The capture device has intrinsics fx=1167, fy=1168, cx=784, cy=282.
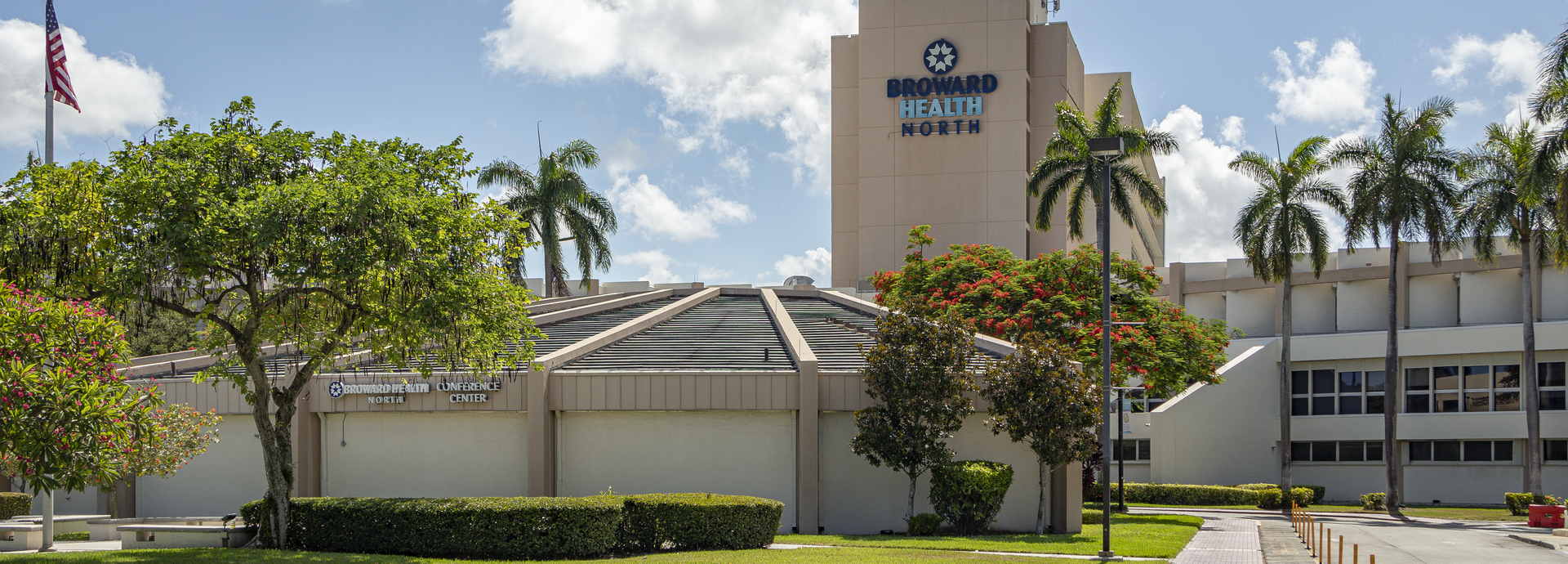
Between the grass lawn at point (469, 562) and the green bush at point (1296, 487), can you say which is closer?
the grass lawn at point (469, 562)

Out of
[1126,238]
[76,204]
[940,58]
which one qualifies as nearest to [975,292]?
[76,204]

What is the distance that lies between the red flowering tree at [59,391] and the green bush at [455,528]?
4.69 m

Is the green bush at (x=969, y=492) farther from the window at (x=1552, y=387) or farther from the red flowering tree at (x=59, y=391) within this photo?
the window at (x=1552, y=387)

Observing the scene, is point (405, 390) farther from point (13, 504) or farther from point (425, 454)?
point (13, 504)

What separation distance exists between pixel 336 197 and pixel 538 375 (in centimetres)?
956

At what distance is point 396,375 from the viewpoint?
89.2 ft

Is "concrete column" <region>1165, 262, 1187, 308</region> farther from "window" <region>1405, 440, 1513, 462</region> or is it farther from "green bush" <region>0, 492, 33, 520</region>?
"green bush" <region>0, 492, 33, 520</region>

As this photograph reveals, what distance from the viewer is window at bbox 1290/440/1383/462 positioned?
54.8m

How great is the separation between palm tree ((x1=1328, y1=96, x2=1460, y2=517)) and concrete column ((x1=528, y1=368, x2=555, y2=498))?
33.9m

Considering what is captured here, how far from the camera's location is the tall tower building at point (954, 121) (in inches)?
2798

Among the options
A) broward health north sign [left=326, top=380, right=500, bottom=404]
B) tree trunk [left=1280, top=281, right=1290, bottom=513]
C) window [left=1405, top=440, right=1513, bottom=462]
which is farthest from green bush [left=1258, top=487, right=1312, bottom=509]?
broward health north sign [left=326, top=380, right=500, bottom=404]

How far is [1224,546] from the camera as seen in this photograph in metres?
26.6

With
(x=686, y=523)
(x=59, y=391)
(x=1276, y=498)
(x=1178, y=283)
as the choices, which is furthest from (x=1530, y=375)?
(x=59, y=391)

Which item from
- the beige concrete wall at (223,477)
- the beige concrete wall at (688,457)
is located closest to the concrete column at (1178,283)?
the beige concrete wall at (688,457)
